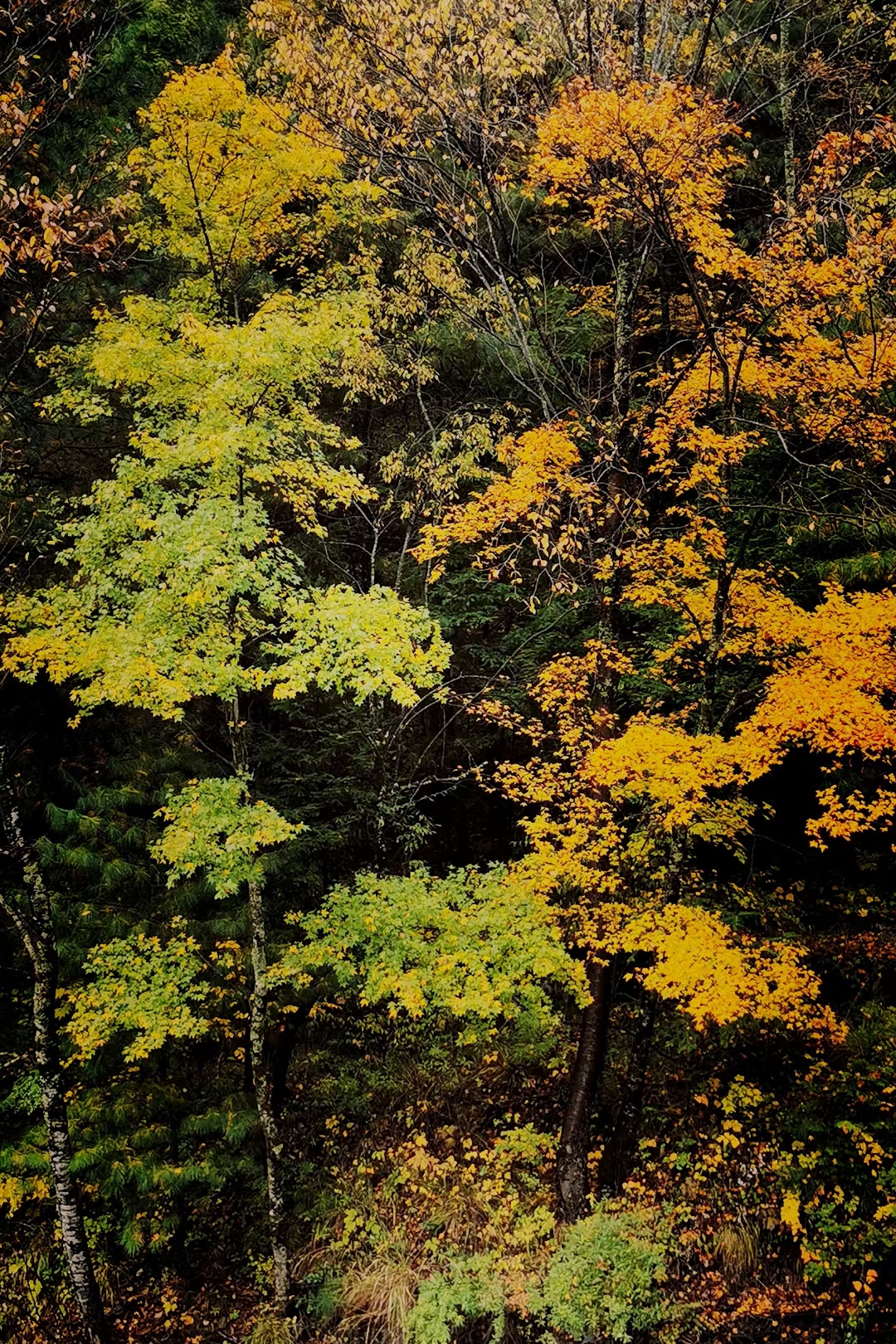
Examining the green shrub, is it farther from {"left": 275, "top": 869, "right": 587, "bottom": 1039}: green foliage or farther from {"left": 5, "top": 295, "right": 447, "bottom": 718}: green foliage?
{"left": 5, "top": 295, "right": 447, "bottom": 718}: green foliage

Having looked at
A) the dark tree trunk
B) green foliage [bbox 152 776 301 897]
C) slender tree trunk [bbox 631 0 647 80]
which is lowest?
the dark tree trunk

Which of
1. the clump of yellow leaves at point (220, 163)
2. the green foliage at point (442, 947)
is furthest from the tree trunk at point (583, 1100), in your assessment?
the clump of yellow leaves at point (220, 163)

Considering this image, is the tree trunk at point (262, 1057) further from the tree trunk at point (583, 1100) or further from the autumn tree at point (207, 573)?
the tree trunk at point (583, 1100)

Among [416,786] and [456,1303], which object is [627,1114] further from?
[416,786]

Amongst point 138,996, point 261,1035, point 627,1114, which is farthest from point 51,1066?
point 627,1114

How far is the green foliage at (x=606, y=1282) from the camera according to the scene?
673 cm

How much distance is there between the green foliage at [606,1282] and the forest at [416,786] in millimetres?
40

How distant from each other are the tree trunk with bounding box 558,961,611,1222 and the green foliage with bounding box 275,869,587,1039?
398 millimetres

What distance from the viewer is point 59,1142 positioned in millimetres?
6812

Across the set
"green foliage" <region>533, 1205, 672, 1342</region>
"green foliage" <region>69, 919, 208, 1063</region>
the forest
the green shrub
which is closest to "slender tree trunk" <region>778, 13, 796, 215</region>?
the forest

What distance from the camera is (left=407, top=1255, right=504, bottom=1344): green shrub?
7.04 m

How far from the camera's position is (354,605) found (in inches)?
260

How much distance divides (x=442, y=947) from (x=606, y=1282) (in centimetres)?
319

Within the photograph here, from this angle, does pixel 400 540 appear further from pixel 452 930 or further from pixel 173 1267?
A: pixel 173 1267
